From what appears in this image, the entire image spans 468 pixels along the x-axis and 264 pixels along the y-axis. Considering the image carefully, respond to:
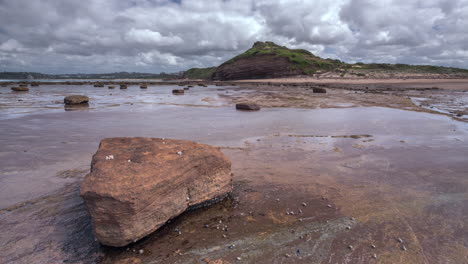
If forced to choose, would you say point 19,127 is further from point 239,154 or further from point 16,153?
point 239,154

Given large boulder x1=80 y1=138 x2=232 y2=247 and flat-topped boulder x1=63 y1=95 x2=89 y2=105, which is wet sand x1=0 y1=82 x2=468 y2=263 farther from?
flat-topped boulder x1=63 y1=95 x2=89 y2=105

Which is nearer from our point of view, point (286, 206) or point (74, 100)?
point (286, 206)

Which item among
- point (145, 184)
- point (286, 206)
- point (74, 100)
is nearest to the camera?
point (145, 184)

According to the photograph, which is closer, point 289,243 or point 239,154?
point 289,243

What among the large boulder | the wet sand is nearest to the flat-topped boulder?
the wet sand

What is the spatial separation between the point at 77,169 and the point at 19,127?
303 inches

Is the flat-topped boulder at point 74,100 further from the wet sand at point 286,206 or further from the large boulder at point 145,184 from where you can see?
the large boulder at point 145,184

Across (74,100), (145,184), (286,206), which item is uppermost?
(74,100)

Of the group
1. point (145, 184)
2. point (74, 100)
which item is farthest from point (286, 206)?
point (74, 100)

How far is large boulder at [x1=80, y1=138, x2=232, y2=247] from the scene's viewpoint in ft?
11.3

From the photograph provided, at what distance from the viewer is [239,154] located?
7.58m

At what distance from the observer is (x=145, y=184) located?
3725mm

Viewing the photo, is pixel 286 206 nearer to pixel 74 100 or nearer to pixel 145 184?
pixel 145 184

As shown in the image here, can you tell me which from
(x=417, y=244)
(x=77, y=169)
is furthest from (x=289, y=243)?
(x=77, y=169)
